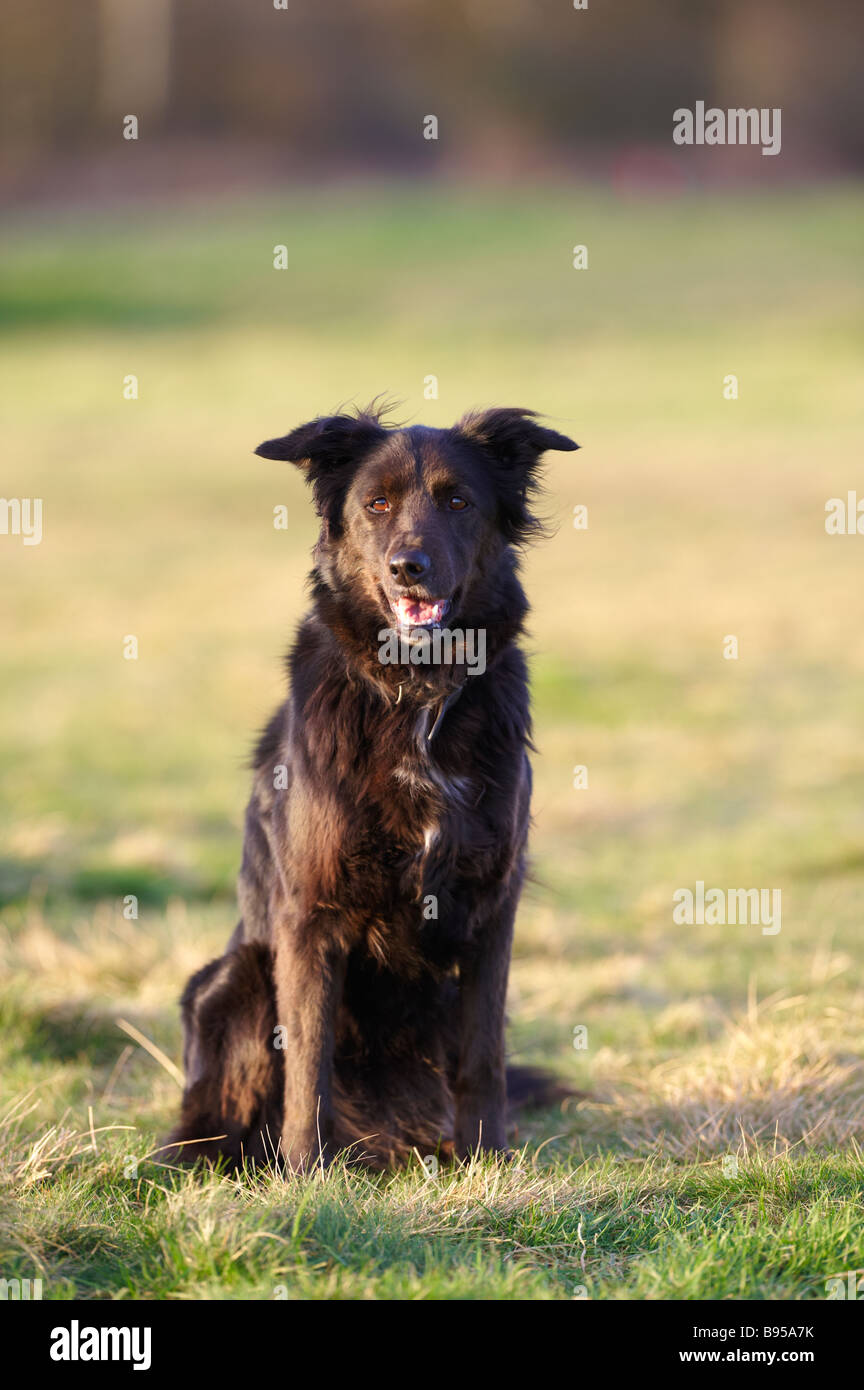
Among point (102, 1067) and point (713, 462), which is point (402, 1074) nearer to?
point (102, 1067)

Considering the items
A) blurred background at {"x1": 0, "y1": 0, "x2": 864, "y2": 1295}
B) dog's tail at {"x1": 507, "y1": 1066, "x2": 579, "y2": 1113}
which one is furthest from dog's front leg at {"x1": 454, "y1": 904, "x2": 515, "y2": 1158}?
dog's tail at {"x1": 507, "y1": 1066, "x2": 579, "y2": 1113}

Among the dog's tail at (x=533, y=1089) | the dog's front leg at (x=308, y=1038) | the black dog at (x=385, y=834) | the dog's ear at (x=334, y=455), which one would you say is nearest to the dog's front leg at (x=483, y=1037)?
the black dog at (x=385, y=834)

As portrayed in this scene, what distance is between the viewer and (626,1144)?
16.1ft

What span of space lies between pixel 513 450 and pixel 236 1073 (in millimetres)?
2333

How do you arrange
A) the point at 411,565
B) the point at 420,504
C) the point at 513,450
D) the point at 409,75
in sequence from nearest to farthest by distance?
1. the point at 411,565
2. the point at 420,504
3. the point at 513,450
4. the point at 409,75

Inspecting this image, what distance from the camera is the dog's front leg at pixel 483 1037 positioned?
4.58m

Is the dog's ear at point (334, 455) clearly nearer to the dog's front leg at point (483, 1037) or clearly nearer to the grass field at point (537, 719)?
the grass field at point (537, 719)

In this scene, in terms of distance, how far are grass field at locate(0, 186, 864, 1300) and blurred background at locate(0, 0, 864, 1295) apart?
6 cm

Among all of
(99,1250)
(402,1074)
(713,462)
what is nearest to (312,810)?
(402,1074)

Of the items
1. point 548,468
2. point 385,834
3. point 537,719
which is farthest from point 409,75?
point 385,834

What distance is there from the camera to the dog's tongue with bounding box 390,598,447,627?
14.4 feet

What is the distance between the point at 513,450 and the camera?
191 inches

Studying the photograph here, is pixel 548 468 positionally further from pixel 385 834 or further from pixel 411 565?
pixel 385 834
